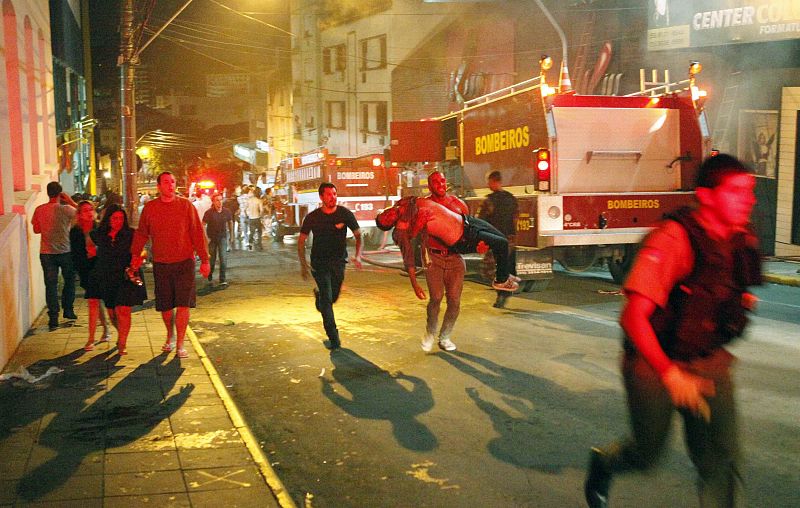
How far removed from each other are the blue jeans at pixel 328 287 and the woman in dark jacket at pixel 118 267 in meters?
1.82

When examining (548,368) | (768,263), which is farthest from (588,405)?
(768,263)

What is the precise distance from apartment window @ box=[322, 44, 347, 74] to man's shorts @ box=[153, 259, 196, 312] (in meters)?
39.8

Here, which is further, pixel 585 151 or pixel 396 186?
pixel 396 186

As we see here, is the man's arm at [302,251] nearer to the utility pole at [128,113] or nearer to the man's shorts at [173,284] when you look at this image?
the man's shorts at [173,284]

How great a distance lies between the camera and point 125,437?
506 centimetres

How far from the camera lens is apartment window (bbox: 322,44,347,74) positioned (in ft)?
151

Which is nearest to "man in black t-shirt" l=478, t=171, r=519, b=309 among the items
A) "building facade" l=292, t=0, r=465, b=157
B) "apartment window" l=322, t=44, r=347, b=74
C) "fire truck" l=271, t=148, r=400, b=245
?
"fire truck" l=271, t=148, r=400, b=245

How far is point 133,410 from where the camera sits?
226 inches

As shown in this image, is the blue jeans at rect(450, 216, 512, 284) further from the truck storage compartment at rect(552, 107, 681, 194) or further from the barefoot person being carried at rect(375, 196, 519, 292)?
the truck storage compartment at rect(552, 107, 681, 194)

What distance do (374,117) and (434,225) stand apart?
1486 inches

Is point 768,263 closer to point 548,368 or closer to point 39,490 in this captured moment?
point 548,368

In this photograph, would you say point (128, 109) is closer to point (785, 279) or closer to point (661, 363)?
point (785, 279)

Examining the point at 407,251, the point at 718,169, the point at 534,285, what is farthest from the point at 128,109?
the point at 718,169

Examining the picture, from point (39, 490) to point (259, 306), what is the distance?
7.64 meters
